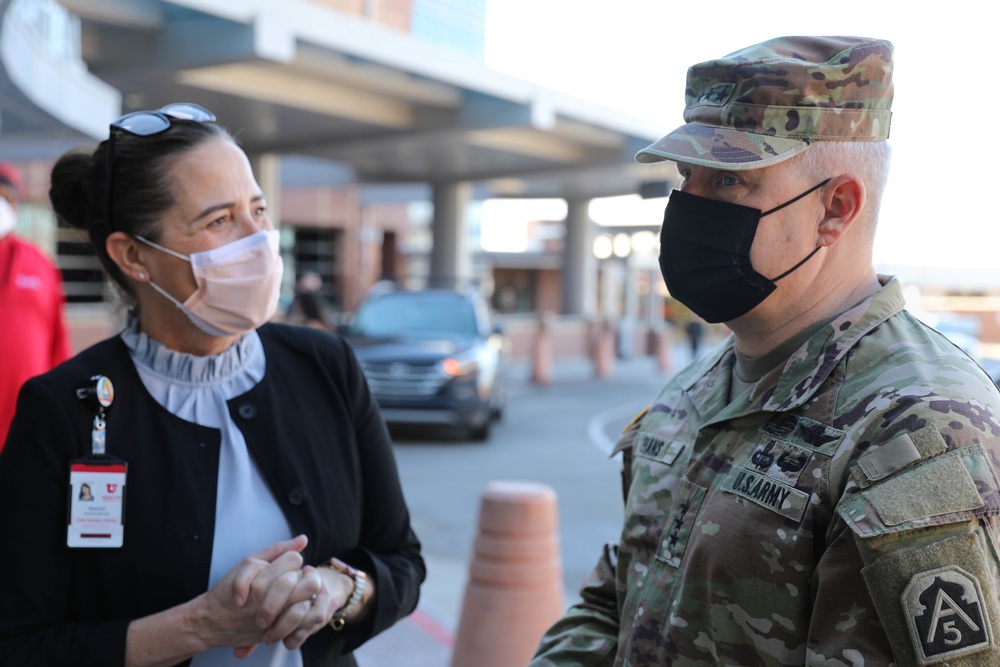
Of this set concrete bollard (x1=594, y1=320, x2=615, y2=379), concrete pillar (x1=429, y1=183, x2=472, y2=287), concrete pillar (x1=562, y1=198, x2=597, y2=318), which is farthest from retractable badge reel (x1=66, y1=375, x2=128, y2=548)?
concrete pillar (x1=562, y1=198, x2=597, y2=318)

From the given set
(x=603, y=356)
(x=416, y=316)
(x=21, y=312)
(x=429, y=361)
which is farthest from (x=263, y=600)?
(x=603, y=356)

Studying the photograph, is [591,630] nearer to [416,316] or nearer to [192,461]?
[192,461]

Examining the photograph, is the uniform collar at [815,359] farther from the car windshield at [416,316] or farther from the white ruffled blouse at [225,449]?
the car windshield at [416,316]

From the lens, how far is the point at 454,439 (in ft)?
40.3

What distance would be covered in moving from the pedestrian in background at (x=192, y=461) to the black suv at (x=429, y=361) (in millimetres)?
8807

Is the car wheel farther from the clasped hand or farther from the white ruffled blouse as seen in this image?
the clasped hand

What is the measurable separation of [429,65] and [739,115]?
16.8 meters

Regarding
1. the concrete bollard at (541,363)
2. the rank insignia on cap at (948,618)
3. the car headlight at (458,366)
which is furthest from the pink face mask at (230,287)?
the concrete bollard at (541,363)

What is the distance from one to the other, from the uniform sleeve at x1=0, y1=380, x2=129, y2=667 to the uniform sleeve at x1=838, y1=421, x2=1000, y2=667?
148 cm

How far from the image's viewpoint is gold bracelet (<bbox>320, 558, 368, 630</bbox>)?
2129 millimetres

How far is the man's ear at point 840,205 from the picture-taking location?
1.73m

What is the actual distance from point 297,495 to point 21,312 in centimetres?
235

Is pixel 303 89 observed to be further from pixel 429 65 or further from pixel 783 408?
Result: pixel 783 408

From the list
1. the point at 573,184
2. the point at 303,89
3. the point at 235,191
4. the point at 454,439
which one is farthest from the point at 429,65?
the point at 235,191
